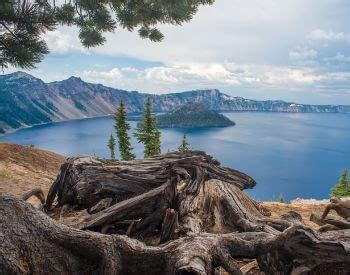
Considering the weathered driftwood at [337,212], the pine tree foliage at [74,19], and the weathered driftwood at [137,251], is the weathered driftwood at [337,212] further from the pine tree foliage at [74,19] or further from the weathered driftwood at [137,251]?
the pine tree foliage at [74,19]

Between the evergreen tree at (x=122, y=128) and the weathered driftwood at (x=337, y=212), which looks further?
the evergreen tree at (x=122, y=128)

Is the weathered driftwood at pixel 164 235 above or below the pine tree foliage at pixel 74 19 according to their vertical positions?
below

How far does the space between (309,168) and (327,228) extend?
195821 millimetres

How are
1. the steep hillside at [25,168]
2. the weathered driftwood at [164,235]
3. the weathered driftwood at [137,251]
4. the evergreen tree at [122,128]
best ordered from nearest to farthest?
the weathered driftwood at [137,251] → the weathered driftwood at [164,235] → the steep hillside at [25,168] → the evergreen tree at [122,128]

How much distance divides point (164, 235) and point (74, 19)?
8.26 metres

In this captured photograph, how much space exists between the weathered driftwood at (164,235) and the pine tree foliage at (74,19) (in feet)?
14.4

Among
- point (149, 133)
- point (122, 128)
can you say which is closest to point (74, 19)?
point (149, 133)

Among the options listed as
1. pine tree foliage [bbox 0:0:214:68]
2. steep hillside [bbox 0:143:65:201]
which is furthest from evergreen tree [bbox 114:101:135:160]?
pine tree foliage [bbox 0:0:214:68]

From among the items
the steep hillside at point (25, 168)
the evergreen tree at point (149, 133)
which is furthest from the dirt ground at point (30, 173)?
the evergreen tree at point (149, 133)

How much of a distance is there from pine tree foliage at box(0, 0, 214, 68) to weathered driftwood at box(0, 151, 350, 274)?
439 cm

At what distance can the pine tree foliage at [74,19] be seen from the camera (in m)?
10.8

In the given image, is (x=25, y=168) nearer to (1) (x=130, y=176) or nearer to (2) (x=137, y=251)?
(1) (x=130, y=176)

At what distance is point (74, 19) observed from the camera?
1237cm

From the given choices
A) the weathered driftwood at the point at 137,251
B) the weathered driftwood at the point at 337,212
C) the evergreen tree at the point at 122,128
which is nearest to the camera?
the weathered driftwood at the point at 137,251
